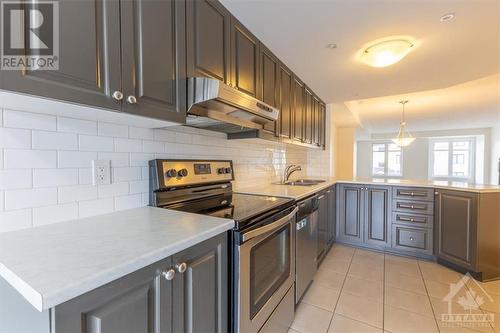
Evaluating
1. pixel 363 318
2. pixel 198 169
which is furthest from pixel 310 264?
pixel 198 169

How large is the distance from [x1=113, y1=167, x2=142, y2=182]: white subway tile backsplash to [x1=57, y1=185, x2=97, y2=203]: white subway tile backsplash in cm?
12

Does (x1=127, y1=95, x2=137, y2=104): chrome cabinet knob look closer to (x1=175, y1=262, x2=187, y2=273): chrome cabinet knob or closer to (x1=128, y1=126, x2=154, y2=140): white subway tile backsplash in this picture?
(x1=128, y1=126, x2=154, y2=140): white subway tile backsplash

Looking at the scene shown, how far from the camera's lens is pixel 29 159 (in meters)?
0.94

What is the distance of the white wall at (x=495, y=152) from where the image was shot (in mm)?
6807

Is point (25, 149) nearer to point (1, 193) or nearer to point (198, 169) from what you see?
point (1, 193)

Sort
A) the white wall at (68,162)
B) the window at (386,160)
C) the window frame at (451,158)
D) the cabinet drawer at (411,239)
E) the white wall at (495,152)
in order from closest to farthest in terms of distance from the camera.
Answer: the white wall at (68,162), the cabinet drawer at (411,239), the white wall at (495,152), the window frame at (451,158), the window at (386,160)

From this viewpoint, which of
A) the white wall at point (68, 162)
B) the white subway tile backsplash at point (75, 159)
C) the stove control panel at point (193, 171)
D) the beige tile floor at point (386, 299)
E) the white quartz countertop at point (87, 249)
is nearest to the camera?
the white quartz countertop at point (87, 249)

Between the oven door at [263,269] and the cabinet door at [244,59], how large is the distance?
3.16 feet

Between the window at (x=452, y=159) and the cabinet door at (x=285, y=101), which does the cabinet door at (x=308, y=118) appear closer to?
the cabinet door at (x=285, y=101)

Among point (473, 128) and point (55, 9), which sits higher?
point (473, 128)

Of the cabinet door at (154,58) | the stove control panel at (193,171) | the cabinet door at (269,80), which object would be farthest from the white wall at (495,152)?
the cabinet door at (154,58)

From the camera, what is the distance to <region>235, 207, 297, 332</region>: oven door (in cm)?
111

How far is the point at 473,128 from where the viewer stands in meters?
7.38

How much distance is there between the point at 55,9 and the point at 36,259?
2.52 ft
